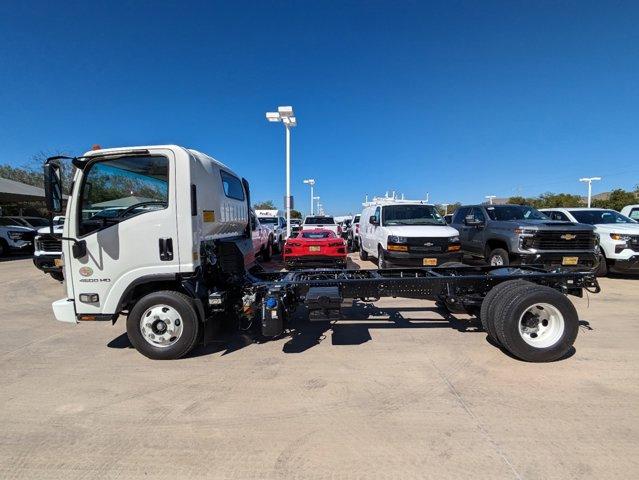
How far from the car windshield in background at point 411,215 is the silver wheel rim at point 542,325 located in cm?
554

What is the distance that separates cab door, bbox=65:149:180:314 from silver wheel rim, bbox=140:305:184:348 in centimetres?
40

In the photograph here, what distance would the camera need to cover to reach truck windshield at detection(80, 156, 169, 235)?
4312 millimetres

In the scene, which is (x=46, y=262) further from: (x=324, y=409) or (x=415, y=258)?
(x=324, y=409)

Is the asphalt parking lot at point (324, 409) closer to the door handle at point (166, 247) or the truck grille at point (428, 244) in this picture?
the door handle at point (166, 247)

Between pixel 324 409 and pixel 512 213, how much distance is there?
9470 mm

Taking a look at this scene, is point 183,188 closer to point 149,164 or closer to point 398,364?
point 149,164

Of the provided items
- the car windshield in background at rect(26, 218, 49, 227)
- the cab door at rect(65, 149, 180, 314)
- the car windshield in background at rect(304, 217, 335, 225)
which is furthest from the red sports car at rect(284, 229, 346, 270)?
the car windshield in background at rect(26, 218, 49, 227)

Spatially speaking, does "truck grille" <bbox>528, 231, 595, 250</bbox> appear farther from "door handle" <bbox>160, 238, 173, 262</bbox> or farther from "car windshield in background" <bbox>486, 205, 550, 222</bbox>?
"door handle" <bbox>160, 238, 173, 262</bbox>

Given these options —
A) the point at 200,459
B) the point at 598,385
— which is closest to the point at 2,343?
the point at 200,459

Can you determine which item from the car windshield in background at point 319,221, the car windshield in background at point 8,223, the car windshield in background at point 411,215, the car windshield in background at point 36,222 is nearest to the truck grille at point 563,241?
the car windshield in background at point 411,215

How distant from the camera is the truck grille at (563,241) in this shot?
8430mm

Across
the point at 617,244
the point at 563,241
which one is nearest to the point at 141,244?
the point at 563,241

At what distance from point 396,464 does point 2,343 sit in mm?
5855

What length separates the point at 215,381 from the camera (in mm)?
3910
